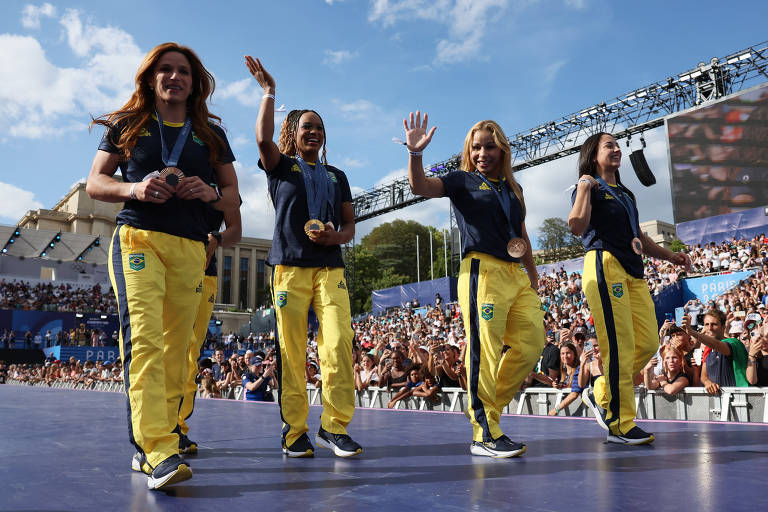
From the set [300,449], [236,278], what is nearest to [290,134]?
[300,449]

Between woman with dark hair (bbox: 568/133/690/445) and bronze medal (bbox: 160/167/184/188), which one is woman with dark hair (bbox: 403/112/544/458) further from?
bronze medal (bbox: 160/167/184/188)

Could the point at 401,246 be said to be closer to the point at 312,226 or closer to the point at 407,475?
the point at 312,226

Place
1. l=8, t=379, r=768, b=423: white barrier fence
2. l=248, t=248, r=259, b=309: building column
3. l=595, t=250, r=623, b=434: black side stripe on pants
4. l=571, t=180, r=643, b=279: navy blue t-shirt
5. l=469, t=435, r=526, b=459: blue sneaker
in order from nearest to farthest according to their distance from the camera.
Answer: l=469, t=435, r=526, b=459: blue sneaker < l=595, t=250, r=623, b=434: black side stripe on pants < l=571, t=180, r=643, b=279: navy blue t-shirt < l=8, t=379, r=768, b=423: white barrier fence < l=248, t=248, r=259, b=309: building column

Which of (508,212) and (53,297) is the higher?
(53,297)

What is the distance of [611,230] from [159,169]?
2448mm

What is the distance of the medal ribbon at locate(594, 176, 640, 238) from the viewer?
11.7ft

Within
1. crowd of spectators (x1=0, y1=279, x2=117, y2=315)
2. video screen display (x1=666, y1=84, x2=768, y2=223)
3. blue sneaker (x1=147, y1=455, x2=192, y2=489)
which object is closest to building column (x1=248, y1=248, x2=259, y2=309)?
crowd of spectators (x1=0, y1=279, x2=117, y2=315)

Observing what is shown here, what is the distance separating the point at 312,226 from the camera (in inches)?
121

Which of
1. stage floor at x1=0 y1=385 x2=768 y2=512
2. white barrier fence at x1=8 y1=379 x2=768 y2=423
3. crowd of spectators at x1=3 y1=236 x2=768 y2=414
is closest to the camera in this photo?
stage floor at x1=0 y1=385 x2=768 y2=512

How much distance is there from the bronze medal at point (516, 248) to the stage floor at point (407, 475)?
96cm

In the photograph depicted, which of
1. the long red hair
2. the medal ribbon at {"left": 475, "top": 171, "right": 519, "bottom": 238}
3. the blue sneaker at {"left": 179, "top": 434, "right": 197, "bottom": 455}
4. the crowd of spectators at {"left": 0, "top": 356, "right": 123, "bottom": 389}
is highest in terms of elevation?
the long red hair

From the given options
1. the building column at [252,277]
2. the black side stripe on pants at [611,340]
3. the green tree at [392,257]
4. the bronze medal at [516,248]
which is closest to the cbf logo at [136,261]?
the bronze medal at [516,248]

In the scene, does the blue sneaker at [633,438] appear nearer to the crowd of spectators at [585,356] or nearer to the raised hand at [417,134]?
the raised hand at [417,134]

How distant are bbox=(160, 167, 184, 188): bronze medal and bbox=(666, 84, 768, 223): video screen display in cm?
2224
